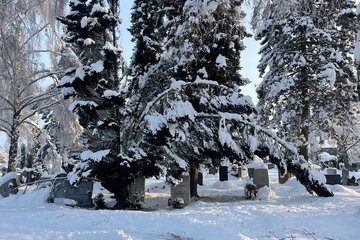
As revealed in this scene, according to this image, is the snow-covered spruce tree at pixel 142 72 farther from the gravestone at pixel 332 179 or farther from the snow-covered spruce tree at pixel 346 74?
the gravestone at pixel 332 179

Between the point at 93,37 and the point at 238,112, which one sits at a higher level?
the point at 93,37

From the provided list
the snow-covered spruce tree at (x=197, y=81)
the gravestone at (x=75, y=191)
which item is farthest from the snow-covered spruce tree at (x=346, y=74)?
the gravestone at (x=75, y=191)

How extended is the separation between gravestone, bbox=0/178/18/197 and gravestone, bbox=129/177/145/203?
5025 millimetres

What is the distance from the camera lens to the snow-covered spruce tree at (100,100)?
14.8 meters

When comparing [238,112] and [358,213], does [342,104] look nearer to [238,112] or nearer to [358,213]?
[238,112]

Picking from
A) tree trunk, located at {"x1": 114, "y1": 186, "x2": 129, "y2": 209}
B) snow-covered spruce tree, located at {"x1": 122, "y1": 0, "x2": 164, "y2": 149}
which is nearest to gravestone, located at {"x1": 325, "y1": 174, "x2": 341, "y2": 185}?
snow-covered spruce tree, located at {"x1": 122, "y1": 0, "x2": 164, "y2": 149}

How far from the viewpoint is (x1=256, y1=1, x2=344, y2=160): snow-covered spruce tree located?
2367 centimetres

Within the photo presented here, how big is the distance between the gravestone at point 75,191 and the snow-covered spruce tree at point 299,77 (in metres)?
13.2

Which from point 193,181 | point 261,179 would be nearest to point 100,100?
point 193,181

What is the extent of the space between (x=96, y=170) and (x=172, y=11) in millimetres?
8990

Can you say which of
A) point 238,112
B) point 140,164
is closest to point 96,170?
point 140,164

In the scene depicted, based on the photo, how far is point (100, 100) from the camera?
51.1 ft

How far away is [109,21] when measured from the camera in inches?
623

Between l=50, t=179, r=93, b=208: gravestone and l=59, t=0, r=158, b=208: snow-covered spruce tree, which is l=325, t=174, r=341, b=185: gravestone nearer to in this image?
l=59, t=0, r=158, b=208: snow-covered spruce tree
